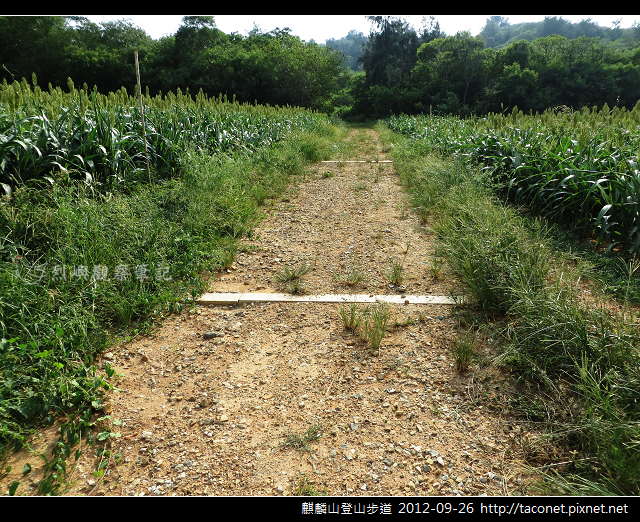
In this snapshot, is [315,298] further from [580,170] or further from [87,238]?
[580,170]

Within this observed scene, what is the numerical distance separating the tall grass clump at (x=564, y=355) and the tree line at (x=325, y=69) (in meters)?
38.3

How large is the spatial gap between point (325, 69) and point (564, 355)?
4625 centimetres

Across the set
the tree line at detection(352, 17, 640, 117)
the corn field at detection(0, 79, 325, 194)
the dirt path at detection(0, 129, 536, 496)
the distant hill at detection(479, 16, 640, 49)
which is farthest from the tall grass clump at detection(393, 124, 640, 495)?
the distant hill at detection(479, 16, 640, 49)

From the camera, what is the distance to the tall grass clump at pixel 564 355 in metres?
1.67

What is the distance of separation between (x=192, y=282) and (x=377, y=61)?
55.3 metres

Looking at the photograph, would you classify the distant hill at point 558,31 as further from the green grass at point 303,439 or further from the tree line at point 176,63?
the green grass at point 303,439

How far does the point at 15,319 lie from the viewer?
239 cm

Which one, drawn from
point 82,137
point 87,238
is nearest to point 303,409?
point 87,238

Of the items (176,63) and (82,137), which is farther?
(176,63)

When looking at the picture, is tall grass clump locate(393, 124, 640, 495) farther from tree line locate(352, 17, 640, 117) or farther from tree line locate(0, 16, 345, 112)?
tree line locate(0, 16, 345, 112)

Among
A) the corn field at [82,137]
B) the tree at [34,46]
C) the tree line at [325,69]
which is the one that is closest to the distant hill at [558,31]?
the tree line at [325,69]

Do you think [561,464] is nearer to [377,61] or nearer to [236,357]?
[236,357]

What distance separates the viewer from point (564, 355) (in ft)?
7.23

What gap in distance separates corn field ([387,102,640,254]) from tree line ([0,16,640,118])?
3326 cm
